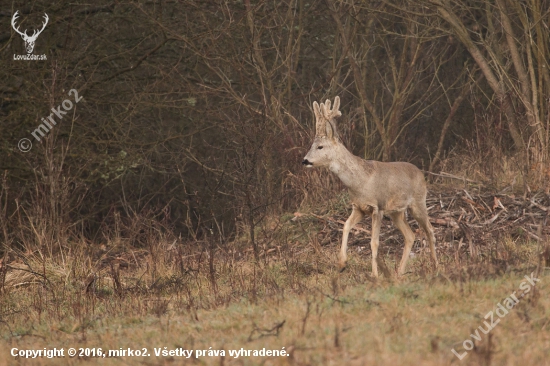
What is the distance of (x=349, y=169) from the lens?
10.1 metres

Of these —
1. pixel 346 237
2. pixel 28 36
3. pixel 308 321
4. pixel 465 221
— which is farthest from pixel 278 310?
pixel 28 36

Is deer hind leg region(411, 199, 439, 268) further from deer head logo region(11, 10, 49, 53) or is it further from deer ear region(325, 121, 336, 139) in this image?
deer head logo region(11, 10, 49, 53)

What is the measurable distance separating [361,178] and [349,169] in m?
0.18

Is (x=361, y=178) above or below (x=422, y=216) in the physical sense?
above

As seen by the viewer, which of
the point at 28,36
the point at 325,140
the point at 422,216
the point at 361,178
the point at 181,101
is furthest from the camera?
the point at 181,101

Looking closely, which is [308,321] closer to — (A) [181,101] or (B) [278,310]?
(B) [278,310]

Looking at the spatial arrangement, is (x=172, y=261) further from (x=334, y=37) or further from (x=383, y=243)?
(x=334, y=37)

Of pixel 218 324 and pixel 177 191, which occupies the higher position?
pixel 177 191

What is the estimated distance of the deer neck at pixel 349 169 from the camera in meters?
10.1

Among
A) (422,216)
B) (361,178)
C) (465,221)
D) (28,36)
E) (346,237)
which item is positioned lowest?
(346,237)

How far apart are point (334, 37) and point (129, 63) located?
530 cm

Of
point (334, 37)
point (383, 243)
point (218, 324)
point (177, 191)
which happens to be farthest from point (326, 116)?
point (177, 191)

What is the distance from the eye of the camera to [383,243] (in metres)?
12.1

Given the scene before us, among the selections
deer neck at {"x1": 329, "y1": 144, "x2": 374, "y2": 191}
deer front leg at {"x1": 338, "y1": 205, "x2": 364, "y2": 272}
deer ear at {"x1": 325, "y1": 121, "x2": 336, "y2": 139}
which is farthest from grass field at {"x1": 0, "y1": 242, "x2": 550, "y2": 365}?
deer ear at {"x1": 325, "y1": 121, "x2": 336, "y2": 139}
